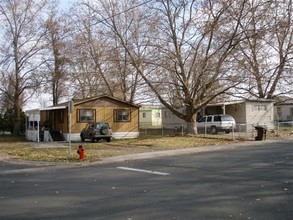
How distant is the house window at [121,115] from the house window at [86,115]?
2.15 meters

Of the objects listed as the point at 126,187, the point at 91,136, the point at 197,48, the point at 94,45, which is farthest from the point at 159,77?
the point at 126,187

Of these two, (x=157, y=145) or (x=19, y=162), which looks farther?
(x=157, y=145)

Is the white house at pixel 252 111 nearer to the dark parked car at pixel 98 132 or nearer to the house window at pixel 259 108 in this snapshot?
the house window at pixel 259 108

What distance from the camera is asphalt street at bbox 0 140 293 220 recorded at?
747cm

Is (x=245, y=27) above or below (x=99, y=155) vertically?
above

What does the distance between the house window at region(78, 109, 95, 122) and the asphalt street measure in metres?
18.4

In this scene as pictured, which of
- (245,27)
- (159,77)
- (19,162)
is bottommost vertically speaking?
(19,162)

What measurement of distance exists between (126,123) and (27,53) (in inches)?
617

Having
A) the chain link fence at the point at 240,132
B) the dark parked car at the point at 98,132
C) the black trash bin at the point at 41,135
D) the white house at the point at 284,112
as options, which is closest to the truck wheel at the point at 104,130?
the dark parked car at the point at 98,132

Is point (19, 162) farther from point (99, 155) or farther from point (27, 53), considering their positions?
point (27, 53)

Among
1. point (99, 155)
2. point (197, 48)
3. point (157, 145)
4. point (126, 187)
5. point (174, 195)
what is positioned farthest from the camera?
point (197, 48)

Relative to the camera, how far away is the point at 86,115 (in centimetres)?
3353

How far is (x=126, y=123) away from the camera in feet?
115

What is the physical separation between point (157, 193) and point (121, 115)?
25825mm
